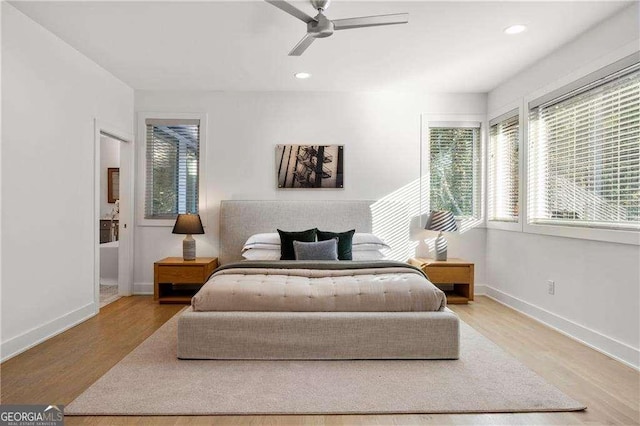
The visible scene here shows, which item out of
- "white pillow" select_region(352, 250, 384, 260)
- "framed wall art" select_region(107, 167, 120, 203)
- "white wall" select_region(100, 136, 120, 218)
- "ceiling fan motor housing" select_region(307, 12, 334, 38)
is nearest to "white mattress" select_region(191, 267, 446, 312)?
"white pillow" select_region(352, 250, 384, 260)

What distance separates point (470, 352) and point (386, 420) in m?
1.21

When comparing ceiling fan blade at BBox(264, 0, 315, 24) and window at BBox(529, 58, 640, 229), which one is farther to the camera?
window at BBox(529, 58, 640, 229)

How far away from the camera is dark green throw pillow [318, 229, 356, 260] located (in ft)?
14.4

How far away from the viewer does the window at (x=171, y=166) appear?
516cm

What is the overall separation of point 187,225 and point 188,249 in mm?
281

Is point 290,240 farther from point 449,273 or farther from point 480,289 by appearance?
point 480,289

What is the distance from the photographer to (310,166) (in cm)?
515

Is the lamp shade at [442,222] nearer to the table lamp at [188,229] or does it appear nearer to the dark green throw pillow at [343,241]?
the dark green throw pillow at [343,241]

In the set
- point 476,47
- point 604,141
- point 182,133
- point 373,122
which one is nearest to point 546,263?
point 604,141

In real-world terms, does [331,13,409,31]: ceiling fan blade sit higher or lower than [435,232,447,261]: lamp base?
higher

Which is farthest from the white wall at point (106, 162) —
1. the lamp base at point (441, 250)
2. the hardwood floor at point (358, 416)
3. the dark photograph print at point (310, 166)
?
the lamp base at point (441, 250)

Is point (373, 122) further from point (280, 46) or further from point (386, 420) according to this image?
point (386, 420)

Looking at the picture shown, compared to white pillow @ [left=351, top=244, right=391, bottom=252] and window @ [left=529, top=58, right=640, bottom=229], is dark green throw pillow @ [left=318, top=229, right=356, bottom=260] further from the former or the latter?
window @ [left=529, top=58, right=640, bottom=229]

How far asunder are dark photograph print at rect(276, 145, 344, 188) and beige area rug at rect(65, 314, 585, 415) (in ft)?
8.70
